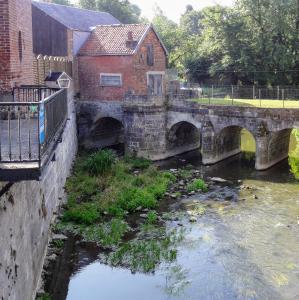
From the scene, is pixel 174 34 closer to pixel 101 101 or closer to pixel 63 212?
pixel 101 101

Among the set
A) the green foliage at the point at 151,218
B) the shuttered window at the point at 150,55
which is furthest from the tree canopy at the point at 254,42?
the green foliage at the point at 151,218

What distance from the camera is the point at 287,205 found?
871 inches

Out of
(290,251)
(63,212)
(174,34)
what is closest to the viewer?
(290,251)

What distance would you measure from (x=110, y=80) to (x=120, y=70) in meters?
1.10

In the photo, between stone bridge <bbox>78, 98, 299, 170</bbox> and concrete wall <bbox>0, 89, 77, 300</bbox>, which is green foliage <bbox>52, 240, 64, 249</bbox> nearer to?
concrete wall <bbox>0, 89, 77, 300</bbox>

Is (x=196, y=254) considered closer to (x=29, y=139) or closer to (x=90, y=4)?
(x=29, y=139)

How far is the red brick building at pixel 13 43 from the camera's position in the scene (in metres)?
12.3

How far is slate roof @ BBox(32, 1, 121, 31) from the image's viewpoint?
1330 inches

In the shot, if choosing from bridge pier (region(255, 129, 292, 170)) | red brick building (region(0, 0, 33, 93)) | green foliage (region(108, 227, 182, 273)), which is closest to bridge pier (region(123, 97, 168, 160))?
bridge pier (region(255, 129, 292, 170))

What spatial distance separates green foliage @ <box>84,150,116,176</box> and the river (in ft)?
16.8

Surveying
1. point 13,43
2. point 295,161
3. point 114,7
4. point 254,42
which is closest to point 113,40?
point 295,161

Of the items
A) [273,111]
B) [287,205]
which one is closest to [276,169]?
[273,111]

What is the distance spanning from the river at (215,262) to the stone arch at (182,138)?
371 inches

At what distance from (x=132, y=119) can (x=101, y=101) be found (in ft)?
11.1
